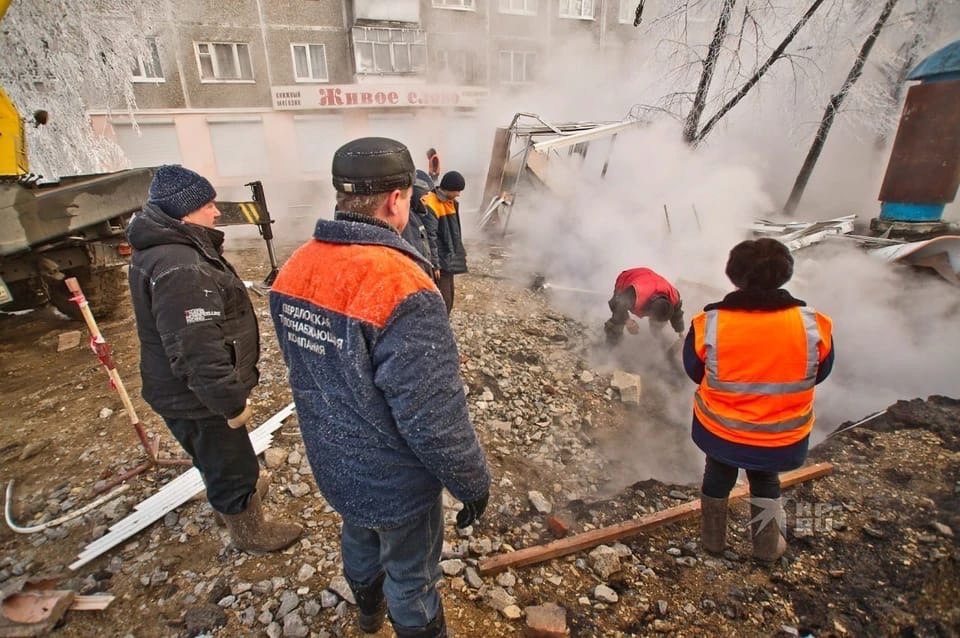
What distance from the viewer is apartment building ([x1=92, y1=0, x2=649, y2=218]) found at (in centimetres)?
1700

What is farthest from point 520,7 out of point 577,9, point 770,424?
point 770,424

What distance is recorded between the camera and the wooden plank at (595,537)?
2.42m

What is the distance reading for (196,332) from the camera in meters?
1.90

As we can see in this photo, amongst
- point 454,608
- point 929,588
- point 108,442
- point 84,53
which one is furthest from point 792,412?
point 84,53

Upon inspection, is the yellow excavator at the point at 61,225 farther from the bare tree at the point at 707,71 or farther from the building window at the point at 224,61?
the building window at the point at 224,61

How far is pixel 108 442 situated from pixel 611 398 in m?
4.29

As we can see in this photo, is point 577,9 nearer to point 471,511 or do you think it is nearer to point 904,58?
point 904,58

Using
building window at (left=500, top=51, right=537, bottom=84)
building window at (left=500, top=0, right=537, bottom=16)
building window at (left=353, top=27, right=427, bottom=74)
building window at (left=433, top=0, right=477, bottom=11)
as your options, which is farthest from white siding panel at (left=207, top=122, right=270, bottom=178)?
building window at (left=500, top=0, right=537, bottom=16)

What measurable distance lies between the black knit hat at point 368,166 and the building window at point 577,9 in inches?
954

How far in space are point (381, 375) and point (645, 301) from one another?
4.03 m

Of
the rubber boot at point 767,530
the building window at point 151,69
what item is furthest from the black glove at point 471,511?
the building window at point 151,69

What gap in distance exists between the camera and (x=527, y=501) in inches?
120

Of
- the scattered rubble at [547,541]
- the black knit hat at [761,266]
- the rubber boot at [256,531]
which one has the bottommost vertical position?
the scattered rubble at [547,541]

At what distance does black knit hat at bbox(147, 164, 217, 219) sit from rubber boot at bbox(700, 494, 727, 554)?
301 centimetres
